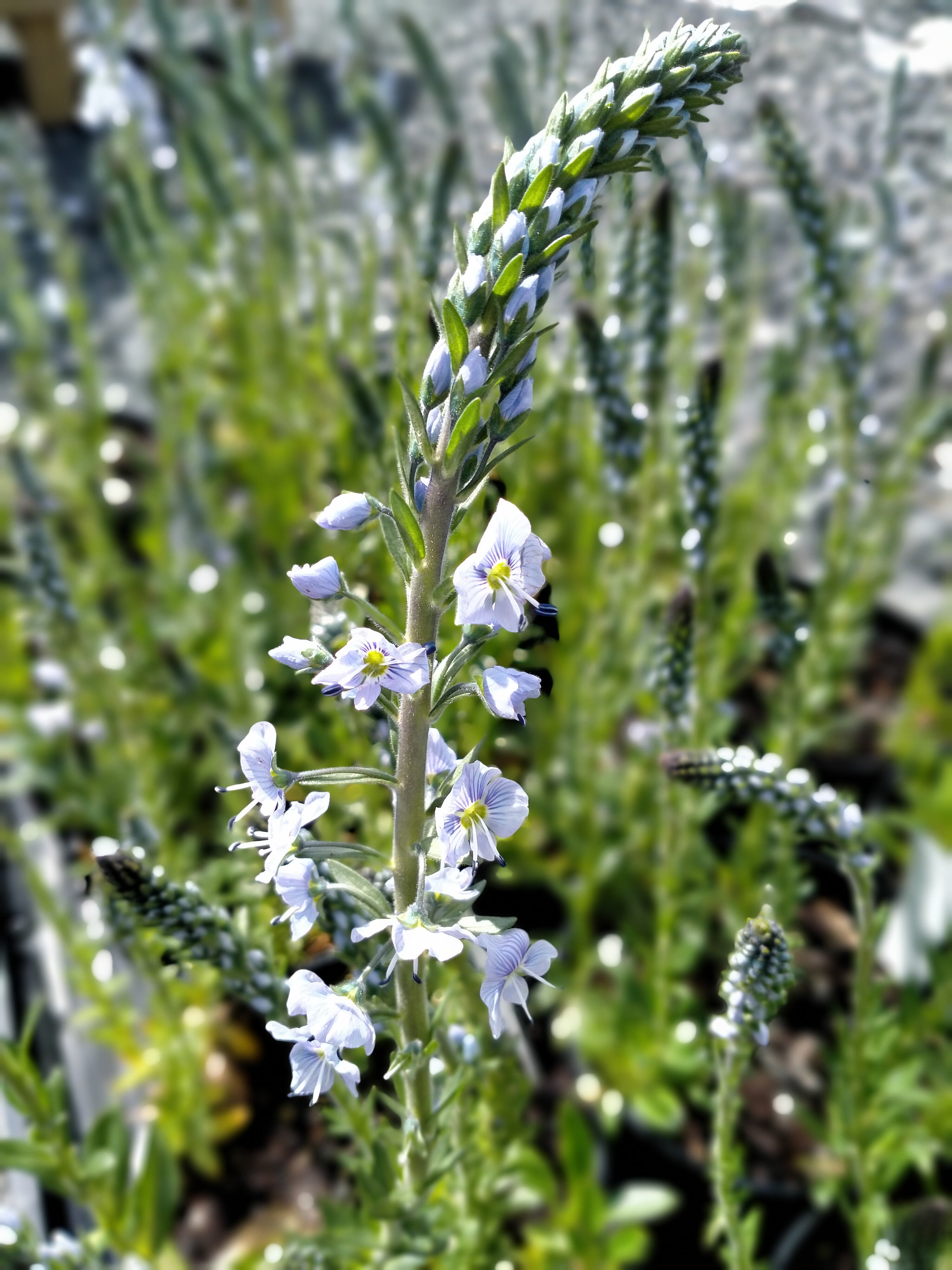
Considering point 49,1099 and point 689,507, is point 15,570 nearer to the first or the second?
point 49,1099

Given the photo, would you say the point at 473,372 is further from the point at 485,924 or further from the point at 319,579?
the point at 485,924

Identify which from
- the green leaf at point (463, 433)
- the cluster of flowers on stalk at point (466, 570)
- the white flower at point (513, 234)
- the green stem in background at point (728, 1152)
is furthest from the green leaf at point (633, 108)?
the green stem in background at point (728, 1152)

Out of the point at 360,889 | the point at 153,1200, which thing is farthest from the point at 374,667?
the point at 153,1200

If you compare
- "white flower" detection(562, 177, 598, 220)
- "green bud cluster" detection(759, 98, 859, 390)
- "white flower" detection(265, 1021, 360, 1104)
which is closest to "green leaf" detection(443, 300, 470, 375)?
"white flower" detection(562, 177, 598, 220)

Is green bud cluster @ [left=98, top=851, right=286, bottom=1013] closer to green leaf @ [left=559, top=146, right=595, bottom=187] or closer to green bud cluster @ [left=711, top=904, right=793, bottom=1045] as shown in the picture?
green bud cluster @ [left=711, top=904, right=793, bottom=1045]

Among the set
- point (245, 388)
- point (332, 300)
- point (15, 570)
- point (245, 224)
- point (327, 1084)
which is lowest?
point (327, 1084)

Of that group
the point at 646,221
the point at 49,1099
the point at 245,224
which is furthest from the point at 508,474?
the point at 245,224
